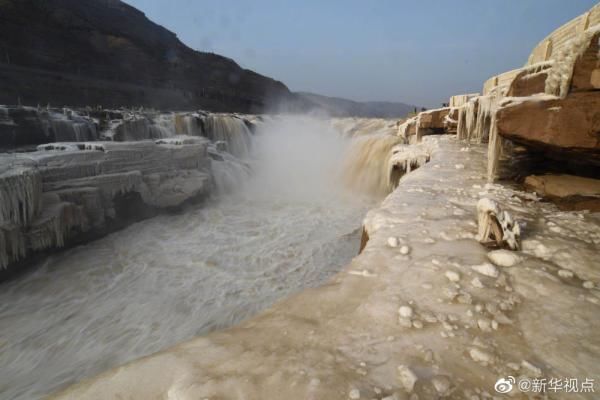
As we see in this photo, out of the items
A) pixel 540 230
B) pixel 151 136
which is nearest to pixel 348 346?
pixel 540 230

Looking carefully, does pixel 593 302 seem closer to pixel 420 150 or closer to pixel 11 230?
pixel 420 150

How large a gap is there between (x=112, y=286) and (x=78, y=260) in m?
1.39

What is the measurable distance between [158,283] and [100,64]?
38595 millimetres

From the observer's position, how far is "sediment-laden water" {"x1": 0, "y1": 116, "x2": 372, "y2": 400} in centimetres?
362

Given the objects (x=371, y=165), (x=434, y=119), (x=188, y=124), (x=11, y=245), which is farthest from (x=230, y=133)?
(x=11, y=245)

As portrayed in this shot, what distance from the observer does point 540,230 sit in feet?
7.49

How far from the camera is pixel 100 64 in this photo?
33094 mm

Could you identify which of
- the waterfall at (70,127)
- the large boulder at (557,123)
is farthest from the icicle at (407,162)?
the waterfall at (70,127)

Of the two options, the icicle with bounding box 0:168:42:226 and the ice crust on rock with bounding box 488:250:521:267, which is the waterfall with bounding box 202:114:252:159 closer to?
the icicle with bounding box 0:168:42:226

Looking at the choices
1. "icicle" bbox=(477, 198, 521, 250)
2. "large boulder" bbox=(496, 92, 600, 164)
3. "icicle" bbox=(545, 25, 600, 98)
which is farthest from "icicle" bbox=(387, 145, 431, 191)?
"icicle" bbox=(477, 198, 521, 250)

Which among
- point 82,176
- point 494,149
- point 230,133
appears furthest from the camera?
point 230,133

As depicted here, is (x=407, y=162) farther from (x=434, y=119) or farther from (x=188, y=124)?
(x=188, y=124)

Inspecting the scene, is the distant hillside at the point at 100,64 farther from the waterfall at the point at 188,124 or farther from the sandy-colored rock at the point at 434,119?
the sandy-colored rock at the point at 434,119

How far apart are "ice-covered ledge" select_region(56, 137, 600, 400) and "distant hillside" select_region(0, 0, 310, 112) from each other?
80.3 ft
